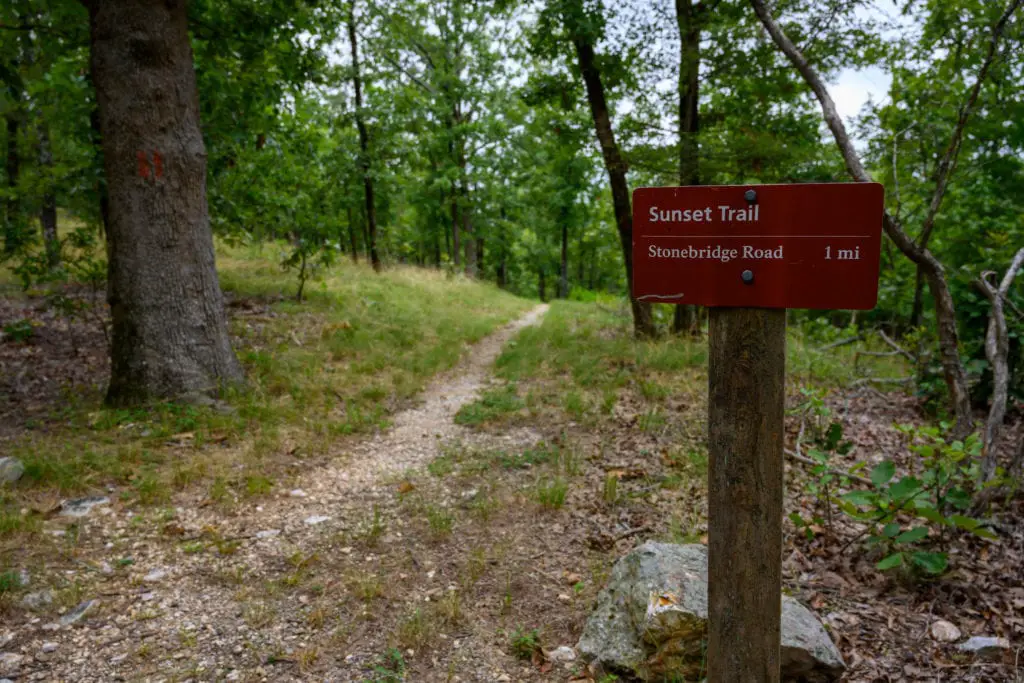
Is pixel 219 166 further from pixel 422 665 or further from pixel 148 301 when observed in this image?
pixel 422 665

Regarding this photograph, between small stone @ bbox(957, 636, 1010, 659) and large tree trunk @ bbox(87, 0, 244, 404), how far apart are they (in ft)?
21.0

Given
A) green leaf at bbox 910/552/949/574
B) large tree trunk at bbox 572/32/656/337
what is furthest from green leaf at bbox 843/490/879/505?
large tree trunk at bbox 572/32/656/337

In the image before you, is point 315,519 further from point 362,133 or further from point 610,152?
point 362,133

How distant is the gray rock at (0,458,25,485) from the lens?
444cm

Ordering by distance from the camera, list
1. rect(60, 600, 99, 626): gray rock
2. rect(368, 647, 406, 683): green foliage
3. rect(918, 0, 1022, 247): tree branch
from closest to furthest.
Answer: rect(368, 647, 406, 683): green foliage
rect(60, 600, 99, 626): gray rock
rect(918, 0, 1022, 247): tree branch

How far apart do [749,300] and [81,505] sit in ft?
15.6

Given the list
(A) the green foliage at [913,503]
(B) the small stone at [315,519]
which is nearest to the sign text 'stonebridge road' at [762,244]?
(A) the green foliage at [913,503]

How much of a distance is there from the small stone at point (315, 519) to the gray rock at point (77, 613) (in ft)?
4.54

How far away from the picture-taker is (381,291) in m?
14.0

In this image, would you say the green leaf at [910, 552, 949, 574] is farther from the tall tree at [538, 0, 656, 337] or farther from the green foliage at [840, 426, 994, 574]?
the tall tree at [538, 0, 656, 337]

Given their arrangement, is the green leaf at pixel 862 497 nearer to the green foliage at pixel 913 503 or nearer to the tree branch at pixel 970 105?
the green foliage at pixel 913 503

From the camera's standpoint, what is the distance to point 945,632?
3.16 m

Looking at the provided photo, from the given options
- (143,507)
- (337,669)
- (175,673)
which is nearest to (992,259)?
(337,669)

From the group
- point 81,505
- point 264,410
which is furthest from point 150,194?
point 81,505
